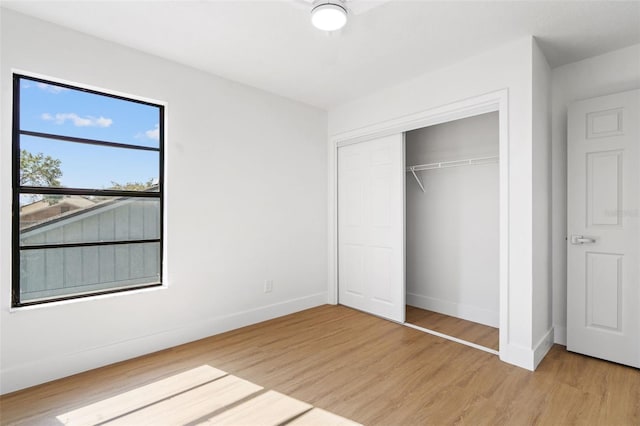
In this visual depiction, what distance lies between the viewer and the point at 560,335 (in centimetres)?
311

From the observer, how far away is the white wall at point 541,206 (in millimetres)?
2664

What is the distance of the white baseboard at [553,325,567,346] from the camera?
3086 mm

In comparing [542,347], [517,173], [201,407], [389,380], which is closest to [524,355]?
[542,347]

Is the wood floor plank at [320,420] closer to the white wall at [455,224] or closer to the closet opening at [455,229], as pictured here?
the closet opening at [455,229]

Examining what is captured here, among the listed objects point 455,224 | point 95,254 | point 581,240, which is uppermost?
point 455,224

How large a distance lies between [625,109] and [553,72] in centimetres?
74

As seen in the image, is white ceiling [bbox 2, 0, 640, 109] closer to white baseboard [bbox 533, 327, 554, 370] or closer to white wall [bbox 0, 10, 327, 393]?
white wall [bbox 0, 10, 327, 393]

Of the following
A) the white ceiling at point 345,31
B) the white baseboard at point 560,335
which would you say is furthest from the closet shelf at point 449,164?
the white baseboard at point 560,335

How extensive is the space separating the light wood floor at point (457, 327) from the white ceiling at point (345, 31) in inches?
105

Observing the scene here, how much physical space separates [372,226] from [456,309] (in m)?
1.40

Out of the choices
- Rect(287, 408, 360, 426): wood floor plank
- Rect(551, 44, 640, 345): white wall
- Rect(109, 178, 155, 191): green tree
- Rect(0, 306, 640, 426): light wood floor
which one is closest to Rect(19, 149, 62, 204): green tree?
Rect(109, 178, 155, 191): green tree

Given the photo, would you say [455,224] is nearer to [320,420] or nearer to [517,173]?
[517,173]

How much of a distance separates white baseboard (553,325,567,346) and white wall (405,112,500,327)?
0.53 meters

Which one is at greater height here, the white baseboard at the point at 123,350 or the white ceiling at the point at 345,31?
the white ceiling at the point at 345,31
